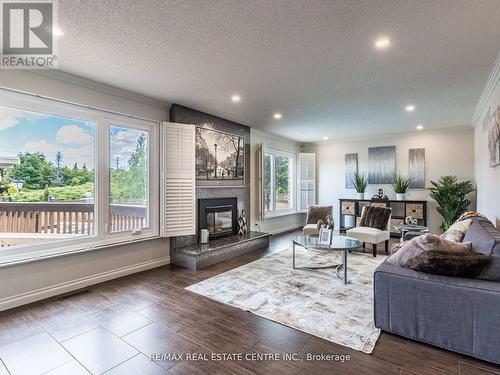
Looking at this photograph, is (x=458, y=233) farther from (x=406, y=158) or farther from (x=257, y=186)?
(x=406, y=158)

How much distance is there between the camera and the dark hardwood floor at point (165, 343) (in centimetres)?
189

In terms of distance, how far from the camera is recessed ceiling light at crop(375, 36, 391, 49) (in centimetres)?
239

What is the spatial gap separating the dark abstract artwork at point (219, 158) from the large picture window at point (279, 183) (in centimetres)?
135

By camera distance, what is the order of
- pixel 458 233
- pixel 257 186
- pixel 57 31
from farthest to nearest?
pixel 257 186, pixel 458 233, pixel 57 31

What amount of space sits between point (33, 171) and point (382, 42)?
393 centimetres

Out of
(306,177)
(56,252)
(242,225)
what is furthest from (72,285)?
Answer: (306,177)

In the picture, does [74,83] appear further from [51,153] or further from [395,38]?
[395,38]

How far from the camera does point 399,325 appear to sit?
2242 millimetres

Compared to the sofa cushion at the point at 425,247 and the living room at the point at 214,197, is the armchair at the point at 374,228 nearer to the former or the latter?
the living room at the point at 214,197

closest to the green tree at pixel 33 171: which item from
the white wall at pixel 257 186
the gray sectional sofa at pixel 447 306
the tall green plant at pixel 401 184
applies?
the gray sectional sofa at pixel 447 306

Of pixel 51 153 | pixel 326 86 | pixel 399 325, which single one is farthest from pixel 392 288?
pixel 51 153

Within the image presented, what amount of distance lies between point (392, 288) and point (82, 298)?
10.5ft

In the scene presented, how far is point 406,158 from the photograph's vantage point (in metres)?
6.62

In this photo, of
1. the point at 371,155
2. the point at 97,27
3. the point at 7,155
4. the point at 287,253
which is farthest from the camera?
the point at 371,155
